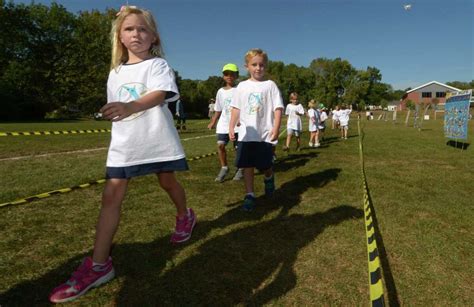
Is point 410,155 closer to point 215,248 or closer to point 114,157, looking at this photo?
point 215,248

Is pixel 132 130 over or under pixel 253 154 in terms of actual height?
over

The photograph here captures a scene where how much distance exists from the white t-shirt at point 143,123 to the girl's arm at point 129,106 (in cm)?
9

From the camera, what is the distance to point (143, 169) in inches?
108

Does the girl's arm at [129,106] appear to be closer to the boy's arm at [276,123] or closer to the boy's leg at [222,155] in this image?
the boy's arm at [276,123]

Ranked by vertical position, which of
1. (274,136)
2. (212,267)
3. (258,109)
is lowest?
(212,267)

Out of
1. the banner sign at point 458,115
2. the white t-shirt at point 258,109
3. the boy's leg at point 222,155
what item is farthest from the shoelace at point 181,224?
the banner sign at point 458,115

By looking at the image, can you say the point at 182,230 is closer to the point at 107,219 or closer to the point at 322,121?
the point at 107,219

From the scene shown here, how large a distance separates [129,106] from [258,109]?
8.59ft

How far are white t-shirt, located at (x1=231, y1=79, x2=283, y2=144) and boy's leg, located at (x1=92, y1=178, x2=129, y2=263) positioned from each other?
91.8 inches

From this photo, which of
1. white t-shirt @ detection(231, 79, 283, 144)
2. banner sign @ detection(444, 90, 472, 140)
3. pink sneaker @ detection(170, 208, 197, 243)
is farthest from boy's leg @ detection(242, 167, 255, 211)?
banner sign @ detection(444, 90, 472, 140)

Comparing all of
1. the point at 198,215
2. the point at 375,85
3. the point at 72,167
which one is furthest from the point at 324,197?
the point at 375,85

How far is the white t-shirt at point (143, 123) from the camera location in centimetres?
268

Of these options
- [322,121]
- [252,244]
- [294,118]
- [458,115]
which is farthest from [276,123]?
[322,121]

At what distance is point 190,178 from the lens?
6539 mm
